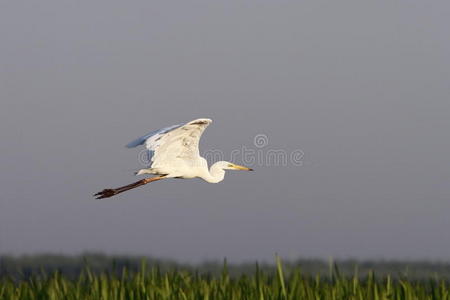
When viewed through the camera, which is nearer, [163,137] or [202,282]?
[202,282]

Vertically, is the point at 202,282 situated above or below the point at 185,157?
below

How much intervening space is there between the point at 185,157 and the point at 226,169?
1861 mm

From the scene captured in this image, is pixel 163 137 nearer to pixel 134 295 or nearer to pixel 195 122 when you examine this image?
pixel 195 122

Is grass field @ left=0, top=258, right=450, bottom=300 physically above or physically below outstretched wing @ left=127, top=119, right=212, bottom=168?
below

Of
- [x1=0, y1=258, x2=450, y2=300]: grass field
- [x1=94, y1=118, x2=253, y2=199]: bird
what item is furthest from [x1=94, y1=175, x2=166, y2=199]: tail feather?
[x1=0, y1=258, x2=450, y2=300]: grass field

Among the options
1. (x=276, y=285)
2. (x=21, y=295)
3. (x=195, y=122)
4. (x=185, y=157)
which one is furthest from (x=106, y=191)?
(x=276, y=285)

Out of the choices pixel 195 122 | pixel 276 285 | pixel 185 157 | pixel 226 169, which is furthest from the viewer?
pixel 226 169

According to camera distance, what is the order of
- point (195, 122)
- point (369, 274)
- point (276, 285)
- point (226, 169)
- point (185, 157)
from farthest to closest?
point (226, 169), point (185, 157), point (195, 122), point (369, 274), point (276, 285)

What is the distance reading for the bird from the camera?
46.6ft

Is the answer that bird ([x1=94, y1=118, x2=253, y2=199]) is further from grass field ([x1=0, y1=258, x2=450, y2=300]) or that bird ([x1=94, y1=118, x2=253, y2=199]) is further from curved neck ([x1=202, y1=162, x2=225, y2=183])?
grass field ([x1=0, y1=258, x2=450, y2=300])

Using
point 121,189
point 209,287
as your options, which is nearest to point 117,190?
point 121,189

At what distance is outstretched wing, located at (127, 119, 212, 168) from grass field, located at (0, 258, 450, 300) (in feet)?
8.64

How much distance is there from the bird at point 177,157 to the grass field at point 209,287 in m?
2.72

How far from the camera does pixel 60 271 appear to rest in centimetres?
1273
